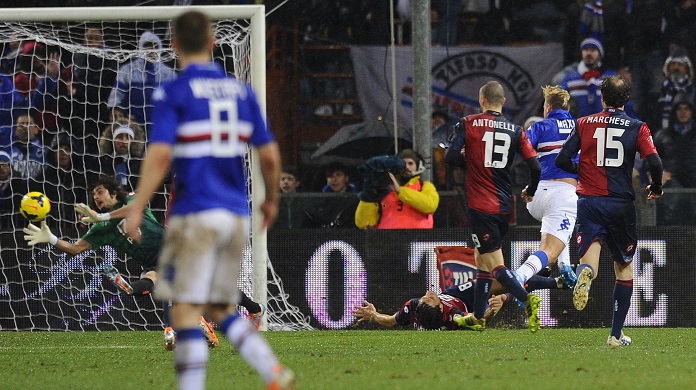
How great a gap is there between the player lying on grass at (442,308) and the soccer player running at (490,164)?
78 cm

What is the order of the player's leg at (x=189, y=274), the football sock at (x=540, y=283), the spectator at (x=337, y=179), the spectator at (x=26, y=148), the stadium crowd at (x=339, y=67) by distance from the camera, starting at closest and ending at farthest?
1. the player's leg at (x=189, y=274)
2. the football sock at (x=540, y=283)
3. the stadium crowd at (x=339, y=67)
4. the spectator at (x=26, y=148)
5. the spectator at (x=337, y=179)

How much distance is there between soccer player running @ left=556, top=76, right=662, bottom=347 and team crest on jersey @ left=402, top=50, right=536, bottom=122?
609 centimetres

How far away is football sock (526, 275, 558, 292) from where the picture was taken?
12.2m

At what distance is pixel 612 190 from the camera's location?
992cm

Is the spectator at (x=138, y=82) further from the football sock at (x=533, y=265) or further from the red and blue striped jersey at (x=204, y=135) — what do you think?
the red and blue striped jersey at (x=204, y=135)

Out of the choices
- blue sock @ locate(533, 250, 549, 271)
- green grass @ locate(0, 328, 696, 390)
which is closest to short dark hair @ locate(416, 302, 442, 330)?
green grass @ locate(0, 328, 696, 390)

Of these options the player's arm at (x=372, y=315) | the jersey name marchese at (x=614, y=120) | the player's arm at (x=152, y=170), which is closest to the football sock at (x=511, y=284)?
the player's arm at (x=372, y=315)

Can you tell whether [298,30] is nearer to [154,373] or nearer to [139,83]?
[139,83]

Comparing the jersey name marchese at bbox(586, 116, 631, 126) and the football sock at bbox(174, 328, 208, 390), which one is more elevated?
the jersey name marchese at bbox(586, 116, 631, 126)

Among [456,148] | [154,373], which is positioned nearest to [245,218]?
[154,373]

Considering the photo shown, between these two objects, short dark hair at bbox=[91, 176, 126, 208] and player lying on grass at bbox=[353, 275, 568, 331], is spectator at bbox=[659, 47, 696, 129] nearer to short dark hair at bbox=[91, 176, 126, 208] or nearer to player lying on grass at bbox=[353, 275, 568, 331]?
player lying on grass at bbox=[353, 275, 568, 331]

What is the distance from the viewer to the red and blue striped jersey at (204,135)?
5824mm

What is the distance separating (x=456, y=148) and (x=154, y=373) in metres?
3.95

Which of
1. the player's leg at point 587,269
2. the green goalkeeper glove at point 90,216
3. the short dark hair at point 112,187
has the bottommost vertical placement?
the player's leg at point 587,269
